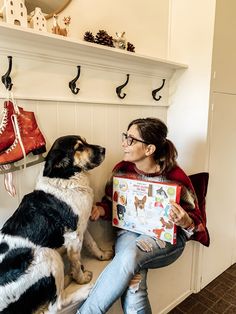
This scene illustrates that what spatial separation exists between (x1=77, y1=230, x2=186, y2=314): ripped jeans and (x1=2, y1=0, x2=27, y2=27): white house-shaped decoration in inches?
41.7

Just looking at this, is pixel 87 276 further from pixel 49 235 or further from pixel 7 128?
pixel 7 128

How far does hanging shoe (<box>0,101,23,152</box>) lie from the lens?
100cm

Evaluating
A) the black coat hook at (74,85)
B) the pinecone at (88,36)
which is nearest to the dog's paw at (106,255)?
the black coat hook at (74,85)

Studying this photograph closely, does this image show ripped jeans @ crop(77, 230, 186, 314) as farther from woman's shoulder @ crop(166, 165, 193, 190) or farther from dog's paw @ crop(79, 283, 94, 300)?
woman's shoulder @ crop(166, 165, 193, 190)

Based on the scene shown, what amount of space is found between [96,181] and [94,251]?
376mm

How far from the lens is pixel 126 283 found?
1.09 m

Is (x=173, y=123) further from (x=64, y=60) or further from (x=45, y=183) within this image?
(x=45, y=183)

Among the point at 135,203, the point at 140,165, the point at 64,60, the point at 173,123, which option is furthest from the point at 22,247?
the point at 173,123

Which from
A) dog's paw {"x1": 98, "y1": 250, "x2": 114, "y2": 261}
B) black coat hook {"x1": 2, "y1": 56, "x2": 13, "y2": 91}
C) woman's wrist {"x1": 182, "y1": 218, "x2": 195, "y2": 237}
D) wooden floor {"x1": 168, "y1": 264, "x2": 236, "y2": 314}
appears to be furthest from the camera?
wooden floor {"x1": 168, "y1": 264, "x2": 236, "y2": 314}

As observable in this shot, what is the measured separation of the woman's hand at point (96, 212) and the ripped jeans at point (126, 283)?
21 centimetres

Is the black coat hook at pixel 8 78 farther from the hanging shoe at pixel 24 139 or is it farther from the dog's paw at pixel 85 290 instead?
the dog's paw at pixel 85 290

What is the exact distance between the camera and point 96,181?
1.45 m

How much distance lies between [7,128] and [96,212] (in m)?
0.61

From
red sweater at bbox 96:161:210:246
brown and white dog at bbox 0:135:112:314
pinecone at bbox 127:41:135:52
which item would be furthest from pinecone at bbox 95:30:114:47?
red sweater at bbox 96:161:210:246
